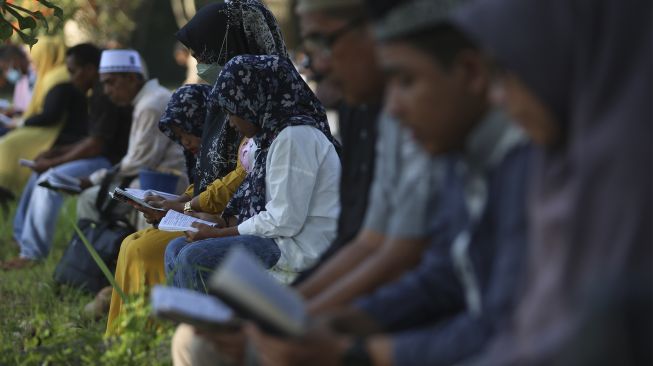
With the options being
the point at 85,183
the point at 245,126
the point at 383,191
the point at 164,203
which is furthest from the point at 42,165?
the point at 383,191

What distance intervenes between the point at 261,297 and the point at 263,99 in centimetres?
248

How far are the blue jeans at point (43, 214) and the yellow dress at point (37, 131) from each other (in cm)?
45

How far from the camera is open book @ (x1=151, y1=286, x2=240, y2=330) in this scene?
245cm

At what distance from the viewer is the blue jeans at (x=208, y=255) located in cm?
444

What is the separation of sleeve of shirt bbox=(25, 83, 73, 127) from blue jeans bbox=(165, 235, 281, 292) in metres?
4.19

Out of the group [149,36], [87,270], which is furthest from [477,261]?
[149,36]

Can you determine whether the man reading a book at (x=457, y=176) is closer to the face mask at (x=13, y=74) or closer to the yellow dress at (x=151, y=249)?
the yellow dress at (x=151, y=249)

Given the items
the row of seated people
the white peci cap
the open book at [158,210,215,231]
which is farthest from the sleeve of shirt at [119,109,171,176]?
the row of seated people

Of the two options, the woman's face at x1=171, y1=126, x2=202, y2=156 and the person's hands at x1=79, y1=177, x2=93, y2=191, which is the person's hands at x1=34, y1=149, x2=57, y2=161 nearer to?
the person's hands at x1=79, y1=177, x2=93, y2=191

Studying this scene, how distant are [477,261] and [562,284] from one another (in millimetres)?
324

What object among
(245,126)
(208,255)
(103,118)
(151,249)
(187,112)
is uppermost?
(245,126)

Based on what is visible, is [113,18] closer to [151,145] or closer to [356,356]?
[151,145]

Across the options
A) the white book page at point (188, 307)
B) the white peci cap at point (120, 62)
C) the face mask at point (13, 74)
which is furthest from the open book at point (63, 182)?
the white book page at point (188, 307)

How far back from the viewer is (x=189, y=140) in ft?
18.7
